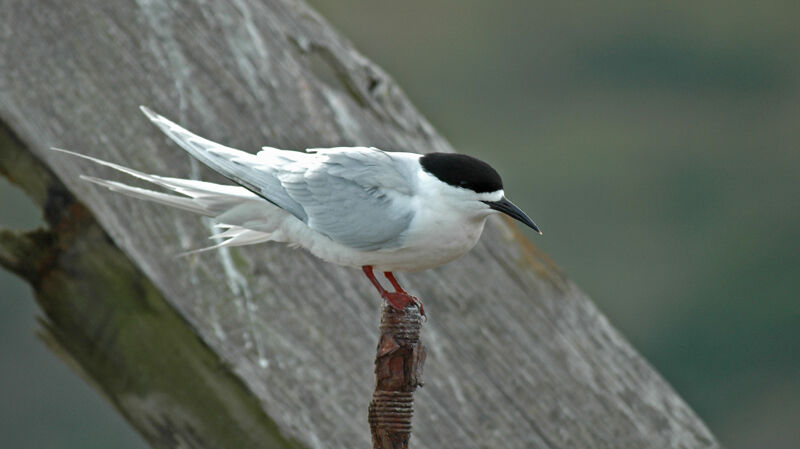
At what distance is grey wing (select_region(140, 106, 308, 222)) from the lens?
227cm

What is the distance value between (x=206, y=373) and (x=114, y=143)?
0.61 meters

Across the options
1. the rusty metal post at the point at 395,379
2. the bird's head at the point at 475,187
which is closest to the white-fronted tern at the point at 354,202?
the bird's head at the point at 475,187

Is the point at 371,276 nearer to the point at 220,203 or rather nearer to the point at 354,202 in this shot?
the point at 354,202

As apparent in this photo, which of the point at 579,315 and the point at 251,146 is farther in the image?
the point at 579,315

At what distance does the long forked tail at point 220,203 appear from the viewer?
2.29 m

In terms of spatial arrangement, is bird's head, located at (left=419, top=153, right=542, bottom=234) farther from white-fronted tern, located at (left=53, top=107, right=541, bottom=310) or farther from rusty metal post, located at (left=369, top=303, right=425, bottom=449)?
rusty metal post, located at (left=369, top=303, right=425, bottom=449)

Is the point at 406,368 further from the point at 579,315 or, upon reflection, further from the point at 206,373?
the point at 579,315

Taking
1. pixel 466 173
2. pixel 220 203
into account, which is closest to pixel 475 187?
pixel 466 173

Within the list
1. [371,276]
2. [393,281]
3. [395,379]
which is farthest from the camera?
[393,281]

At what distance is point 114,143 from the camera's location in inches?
96.5

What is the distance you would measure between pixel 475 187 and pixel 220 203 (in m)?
0.63

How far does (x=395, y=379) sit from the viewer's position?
2111 millimetres

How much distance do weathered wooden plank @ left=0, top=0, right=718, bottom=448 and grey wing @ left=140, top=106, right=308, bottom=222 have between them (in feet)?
0.51

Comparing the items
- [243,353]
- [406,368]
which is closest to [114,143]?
[243,353]
